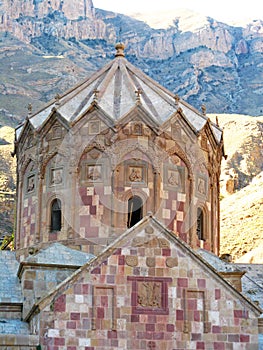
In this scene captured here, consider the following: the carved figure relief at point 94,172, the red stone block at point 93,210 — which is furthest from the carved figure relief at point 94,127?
the red stone block at point 93,210

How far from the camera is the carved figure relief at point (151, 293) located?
25.9 meters

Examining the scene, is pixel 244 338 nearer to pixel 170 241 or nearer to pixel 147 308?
pixel 147 308

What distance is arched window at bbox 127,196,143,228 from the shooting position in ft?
103

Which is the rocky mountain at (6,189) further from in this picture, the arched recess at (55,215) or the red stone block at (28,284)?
the red stone block at (28,284)

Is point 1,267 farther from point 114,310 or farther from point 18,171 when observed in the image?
point 114,310

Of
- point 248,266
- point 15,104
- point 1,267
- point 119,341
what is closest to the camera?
point 119,341

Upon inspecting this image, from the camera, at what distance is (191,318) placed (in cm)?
2598

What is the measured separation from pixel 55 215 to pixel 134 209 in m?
3.02

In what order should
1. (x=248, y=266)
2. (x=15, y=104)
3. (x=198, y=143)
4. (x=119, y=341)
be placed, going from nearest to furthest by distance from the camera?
(x=119, y=341) → (x=198, y=143) → (x=248, y=266) → (x=15, y=104)

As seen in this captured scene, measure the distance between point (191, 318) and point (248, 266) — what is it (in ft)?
34.2

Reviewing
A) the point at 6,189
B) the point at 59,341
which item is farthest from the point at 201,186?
the point at 6,189

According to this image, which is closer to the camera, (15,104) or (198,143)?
(198,143)

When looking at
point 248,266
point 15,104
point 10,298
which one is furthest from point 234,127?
point 10,298

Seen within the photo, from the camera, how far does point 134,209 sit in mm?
31312
